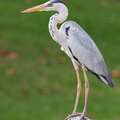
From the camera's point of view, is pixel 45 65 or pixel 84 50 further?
pixel 45 65

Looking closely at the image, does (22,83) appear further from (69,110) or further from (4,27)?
(4,27)

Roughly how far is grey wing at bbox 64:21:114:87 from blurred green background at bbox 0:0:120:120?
203 inches

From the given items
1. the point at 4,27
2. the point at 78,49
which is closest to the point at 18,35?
the point at 4,27

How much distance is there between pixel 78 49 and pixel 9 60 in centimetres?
762

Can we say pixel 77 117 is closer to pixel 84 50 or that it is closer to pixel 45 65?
pixel 84 50

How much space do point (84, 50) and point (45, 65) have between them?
7297 millimetres

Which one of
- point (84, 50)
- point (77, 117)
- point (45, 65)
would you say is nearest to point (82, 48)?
point (84, 50)

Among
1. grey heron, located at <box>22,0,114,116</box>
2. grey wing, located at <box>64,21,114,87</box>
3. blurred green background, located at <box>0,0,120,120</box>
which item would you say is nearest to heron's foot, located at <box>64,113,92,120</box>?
grey heron, located at <box>22,0,114,116</box>

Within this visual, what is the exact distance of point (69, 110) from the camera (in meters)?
10.1

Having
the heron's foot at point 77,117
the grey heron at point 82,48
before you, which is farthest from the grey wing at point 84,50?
the heron's foot at point 77,117

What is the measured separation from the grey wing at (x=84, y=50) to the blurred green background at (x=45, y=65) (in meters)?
5.17

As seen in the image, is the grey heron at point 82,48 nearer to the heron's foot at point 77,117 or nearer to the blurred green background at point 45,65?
the heron's foot at point 77,117

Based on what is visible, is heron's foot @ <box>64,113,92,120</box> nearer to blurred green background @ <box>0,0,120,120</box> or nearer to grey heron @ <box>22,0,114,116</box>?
grey heron @ <box>22,0,114,116</box>

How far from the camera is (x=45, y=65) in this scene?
1203 centimetres
